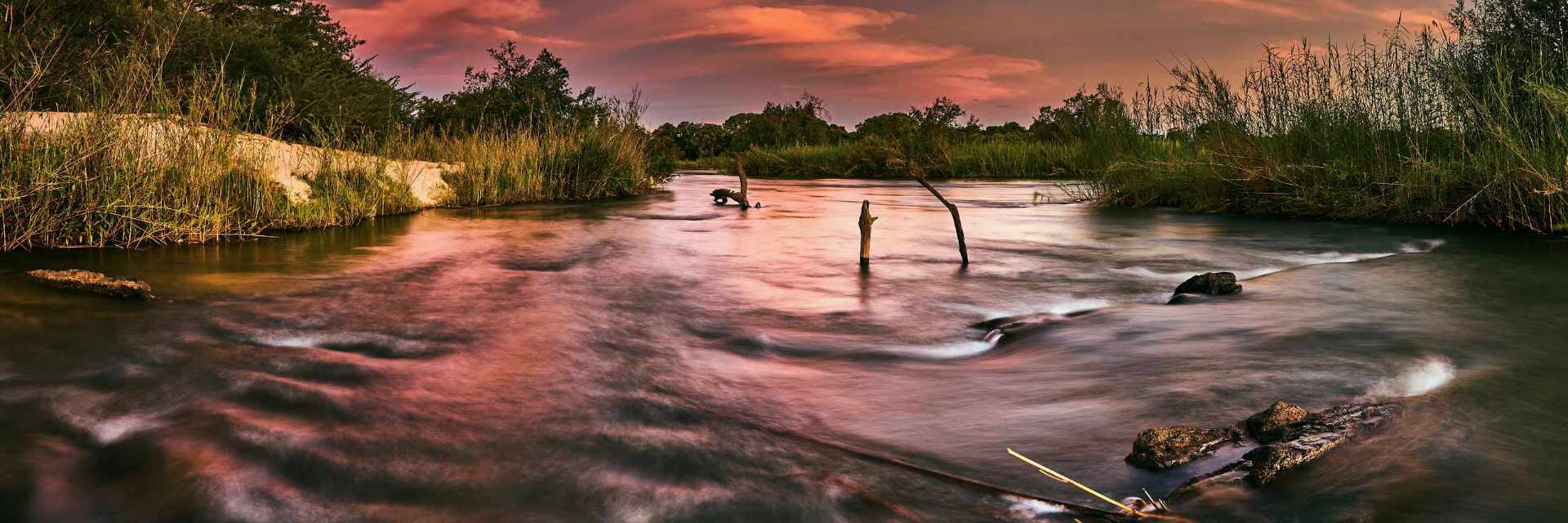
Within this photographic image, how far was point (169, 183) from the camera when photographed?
30.6 ft

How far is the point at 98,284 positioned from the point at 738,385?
4.77 metres

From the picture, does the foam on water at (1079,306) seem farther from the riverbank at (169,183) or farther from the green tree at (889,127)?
the green tree at (889,127)

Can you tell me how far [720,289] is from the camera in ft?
25.5

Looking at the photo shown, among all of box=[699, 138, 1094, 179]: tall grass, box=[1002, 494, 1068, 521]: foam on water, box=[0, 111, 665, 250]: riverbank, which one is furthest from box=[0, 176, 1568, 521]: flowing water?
box=[699, 138, 1094, 179]: tall grass

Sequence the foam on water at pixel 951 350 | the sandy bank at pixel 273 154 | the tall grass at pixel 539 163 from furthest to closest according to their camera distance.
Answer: the tall grass at pixel 539 163 → the sandy bank at pixel 273 154 → the foam on water at pixel 951 350

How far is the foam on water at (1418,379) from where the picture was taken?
401cm

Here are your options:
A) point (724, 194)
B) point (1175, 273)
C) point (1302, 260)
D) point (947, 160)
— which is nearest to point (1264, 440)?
point (1175, 273)

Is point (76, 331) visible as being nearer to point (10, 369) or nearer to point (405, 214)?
point (10, 369)

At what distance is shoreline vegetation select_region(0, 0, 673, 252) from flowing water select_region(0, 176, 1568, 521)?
760 millimetres

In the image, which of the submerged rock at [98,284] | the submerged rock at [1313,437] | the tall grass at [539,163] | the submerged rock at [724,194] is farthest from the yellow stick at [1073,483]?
the submerged rock at [724,194]

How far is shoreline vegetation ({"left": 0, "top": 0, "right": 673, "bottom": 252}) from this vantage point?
8.59m

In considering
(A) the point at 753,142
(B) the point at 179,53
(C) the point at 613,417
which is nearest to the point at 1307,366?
(C) the point at 613,417

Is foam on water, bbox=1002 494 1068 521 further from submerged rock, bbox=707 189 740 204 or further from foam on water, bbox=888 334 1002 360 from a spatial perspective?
submerged rock, bbox=707 189 740 204

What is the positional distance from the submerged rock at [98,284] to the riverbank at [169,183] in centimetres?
188
